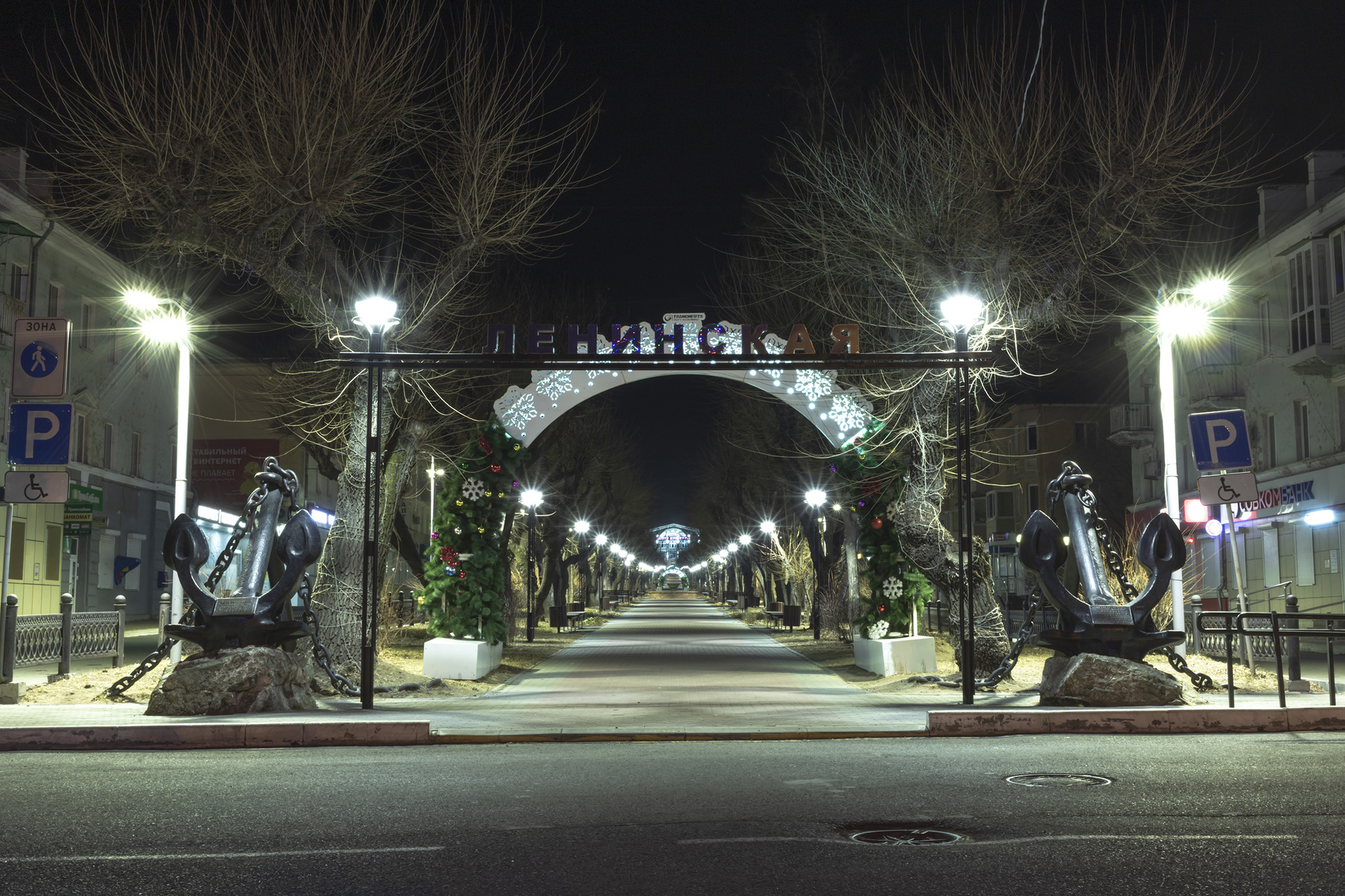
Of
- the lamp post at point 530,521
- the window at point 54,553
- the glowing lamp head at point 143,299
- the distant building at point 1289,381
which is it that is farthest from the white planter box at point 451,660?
the window at point 54,553

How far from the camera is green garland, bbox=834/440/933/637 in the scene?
21.3m

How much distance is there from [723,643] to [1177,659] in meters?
19.8

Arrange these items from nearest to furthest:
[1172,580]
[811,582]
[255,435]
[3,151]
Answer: [1172,580]
[3,151]
[811,582]
[255,435]

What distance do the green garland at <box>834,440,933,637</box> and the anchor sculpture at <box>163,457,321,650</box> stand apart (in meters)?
10.1

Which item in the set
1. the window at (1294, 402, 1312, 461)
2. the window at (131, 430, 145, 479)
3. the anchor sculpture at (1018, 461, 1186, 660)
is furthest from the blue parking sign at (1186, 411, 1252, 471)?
the window at (131, 430, 145, 479)

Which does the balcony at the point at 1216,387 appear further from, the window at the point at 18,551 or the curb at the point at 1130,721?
the window at the point at 18,551

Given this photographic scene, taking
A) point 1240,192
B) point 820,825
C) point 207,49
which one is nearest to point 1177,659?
point 820,825

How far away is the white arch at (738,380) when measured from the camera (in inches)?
817

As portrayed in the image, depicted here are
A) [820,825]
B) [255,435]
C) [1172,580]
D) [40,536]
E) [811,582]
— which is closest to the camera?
[820,825]

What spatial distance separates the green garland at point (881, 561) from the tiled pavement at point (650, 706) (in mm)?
1593

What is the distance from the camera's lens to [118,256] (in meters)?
40.0

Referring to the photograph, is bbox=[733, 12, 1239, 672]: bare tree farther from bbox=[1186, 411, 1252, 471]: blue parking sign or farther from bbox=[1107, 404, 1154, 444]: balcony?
bbox=[1107, 404, 1154, 444]: balcony

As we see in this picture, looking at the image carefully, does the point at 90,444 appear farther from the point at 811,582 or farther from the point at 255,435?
the point at 811,582

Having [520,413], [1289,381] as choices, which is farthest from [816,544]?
[520,413]
